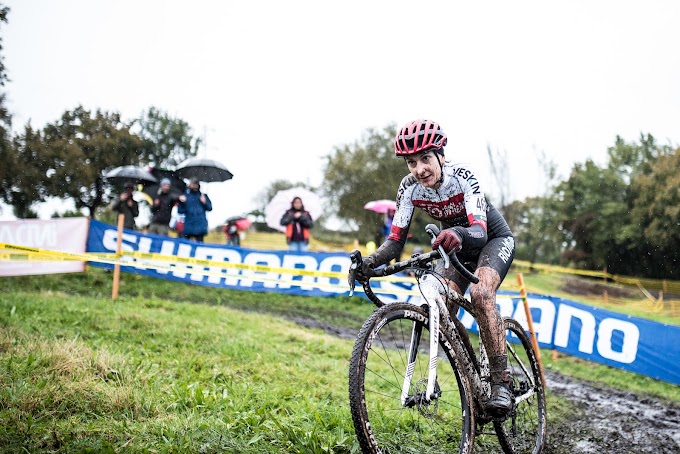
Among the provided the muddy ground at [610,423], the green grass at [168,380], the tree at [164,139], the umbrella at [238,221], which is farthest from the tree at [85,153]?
the muddy ground at [610,423]

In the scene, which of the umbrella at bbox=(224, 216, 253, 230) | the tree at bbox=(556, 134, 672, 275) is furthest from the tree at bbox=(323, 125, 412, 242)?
the umbrella at bbox=(224, 216, 253, 230)

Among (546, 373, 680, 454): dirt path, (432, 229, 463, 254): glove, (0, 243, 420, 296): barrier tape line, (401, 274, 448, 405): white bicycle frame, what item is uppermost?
(432, 229, 463, 254): glove

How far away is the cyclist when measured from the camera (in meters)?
3.97

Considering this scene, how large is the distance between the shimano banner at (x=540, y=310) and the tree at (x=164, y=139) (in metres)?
20.8

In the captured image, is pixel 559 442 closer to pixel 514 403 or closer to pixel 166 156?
pixel 514 403

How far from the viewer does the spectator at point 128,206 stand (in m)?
13.3

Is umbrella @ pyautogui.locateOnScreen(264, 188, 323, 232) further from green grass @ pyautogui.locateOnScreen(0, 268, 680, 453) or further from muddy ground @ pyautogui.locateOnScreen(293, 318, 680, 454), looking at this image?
muddy ground @ pyautogui.locateOnScreen(293, 318, 680, 454)

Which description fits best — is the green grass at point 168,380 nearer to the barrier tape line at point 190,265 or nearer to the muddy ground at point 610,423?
the muddy ground at point 610,423

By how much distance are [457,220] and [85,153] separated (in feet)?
89.4

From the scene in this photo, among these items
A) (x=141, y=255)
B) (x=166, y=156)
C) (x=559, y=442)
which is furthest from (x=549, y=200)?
(x=559, y=442)

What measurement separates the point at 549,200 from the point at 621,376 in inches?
1769

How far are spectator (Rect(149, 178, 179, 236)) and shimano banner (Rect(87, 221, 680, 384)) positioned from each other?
58 centimetres

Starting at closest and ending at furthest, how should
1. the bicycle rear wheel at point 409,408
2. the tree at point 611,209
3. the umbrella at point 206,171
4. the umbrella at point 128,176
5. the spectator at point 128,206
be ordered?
1. the bicycle rear wheel at point 409,408
2. the umbrella at point 206,171
3. the spectator at point 128,206
4. the umbrella at point 128,176
5. the tree at point 611,209

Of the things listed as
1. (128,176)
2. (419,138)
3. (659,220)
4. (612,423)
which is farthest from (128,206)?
(659,220)
